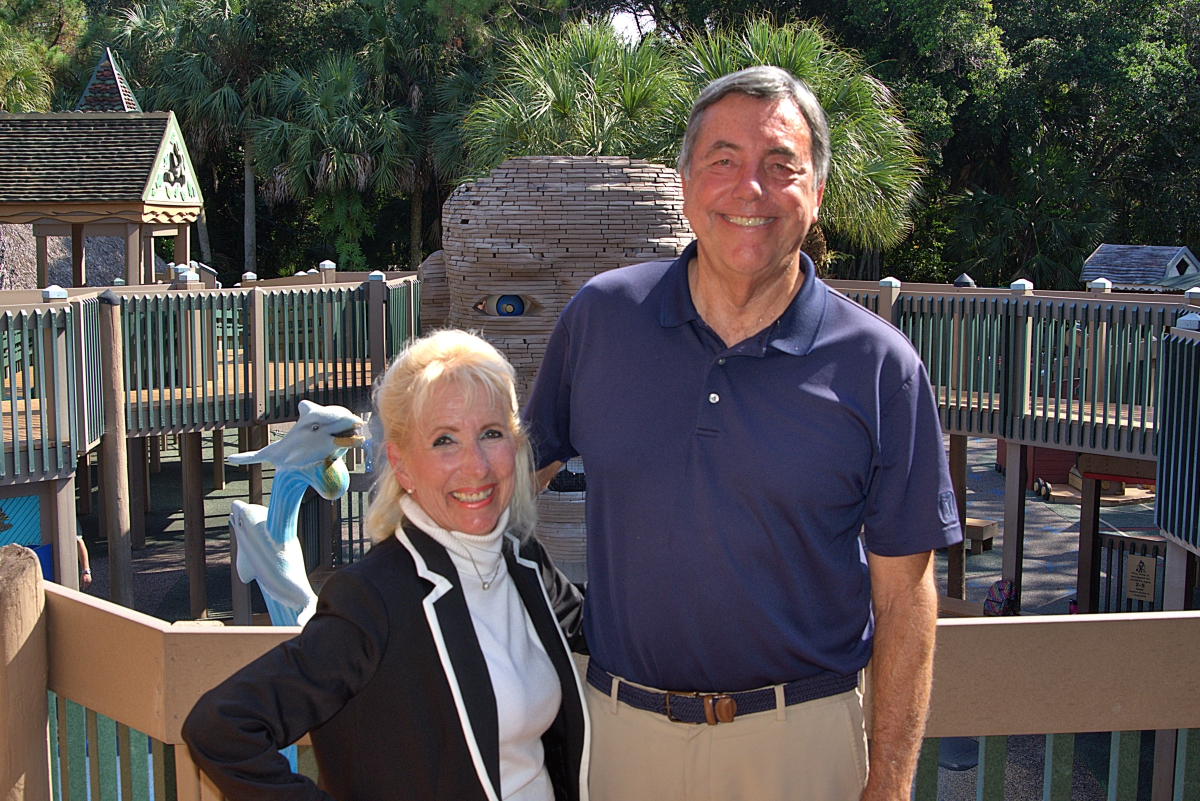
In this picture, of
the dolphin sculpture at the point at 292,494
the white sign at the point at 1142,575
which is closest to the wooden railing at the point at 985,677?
the dolphin sculpture at the point at 292,494

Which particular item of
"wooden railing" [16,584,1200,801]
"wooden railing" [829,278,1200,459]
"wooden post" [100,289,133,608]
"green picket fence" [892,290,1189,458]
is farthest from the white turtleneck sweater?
"wooden post" [100,289,133,608]

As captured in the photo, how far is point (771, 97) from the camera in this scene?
2250 mm

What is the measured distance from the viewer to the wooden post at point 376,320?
12203 mm

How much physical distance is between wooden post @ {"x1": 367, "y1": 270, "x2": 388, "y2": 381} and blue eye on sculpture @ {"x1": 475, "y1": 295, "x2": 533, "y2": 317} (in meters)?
4.83

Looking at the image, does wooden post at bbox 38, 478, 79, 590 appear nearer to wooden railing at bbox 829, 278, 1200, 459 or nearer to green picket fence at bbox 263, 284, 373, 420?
green picket fence at bbox 263, 284, 373, 420

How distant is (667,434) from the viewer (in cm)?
218

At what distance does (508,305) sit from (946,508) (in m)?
5.60

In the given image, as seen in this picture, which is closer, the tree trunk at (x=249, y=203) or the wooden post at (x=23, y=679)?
the wooden post at (x=23, y=679)

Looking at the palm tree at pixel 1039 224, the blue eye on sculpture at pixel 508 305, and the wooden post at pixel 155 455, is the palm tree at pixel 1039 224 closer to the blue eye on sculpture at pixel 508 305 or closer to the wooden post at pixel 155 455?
the wooden post at pixel 155 455

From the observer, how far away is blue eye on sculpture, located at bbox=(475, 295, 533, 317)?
7.57m

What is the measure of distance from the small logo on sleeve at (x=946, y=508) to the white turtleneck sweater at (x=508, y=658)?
76 centimetres

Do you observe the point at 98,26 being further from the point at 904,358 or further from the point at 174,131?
the point at 904,358

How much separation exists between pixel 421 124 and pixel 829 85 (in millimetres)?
16080

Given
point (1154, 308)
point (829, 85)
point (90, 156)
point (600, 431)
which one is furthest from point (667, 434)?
point (90, 156)
